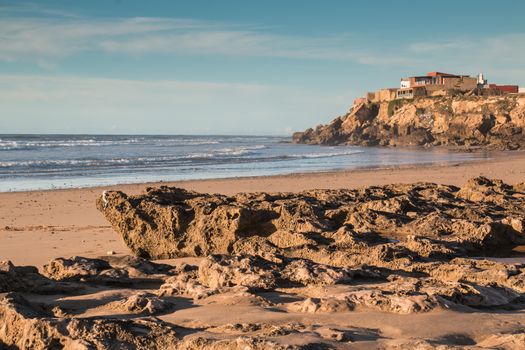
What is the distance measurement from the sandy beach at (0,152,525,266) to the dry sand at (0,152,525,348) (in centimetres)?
2

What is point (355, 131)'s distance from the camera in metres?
82.4

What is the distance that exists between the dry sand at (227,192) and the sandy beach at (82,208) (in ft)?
0.06

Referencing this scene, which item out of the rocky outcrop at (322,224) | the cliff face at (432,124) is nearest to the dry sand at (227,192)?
the rocky outcrop at (322,224)

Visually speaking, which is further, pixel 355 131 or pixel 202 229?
Result: pixel 355 131

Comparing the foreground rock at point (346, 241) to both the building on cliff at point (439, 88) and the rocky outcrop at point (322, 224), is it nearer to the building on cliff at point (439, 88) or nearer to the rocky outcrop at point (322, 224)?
the rocky outcrop at point (322, 224)

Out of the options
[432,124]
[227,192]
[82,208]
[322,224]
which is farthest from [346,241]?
[432,124]

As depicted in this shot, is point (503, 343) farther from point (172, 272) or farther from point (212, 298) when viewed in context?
point (172, 272)

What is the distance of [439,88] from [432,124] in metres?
17.1

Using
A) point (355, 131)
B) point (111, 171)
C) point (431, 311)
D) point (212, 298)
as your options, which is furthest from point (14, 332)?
point (355, 131)

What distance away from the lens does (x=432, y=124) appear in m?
72.4

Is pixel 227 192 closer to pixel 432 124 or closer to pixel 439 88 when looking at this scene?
pixel 432 124

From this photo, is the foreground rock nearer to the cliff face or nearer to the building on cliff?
the cliff face

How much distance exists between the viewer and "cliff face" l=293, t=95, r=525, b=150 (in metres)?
60.6

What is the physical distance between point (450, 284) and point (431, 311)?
0.75 metres
